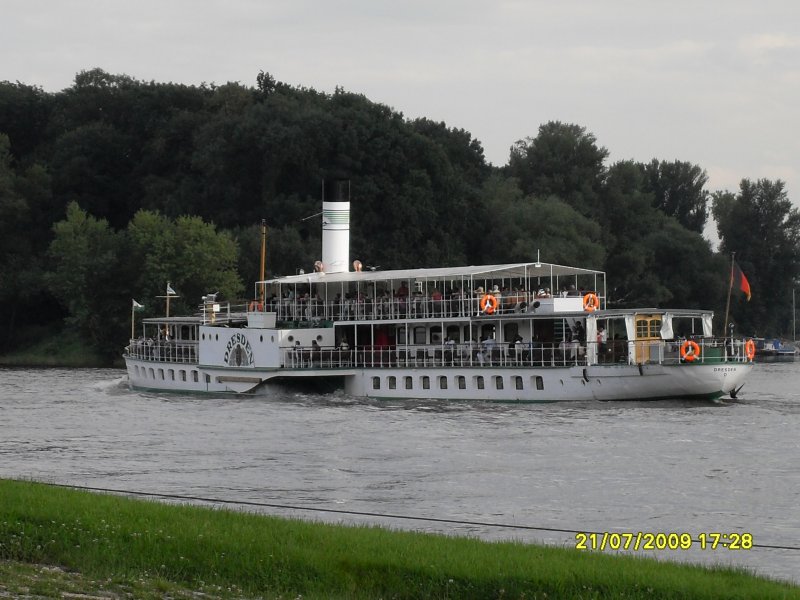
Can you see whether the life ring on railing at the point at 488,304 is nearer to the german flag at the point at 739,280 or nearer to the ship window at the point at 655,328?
the ship window at the point at 655,328

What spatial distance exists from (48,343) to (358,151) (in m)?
25.3

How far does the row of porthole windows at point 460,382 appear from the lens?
170ft

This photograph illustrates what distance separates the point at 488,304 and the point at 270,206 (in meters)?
45.8

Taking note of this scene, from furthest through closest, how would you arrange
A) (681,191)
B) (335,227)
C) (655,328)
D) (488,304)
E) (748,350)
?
(681,191), (335,227), (488,304), (655,328), (748,350)

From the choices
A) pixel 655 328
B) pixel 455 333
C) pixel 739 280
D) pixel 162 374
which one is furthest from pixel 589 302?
pixel 162 374

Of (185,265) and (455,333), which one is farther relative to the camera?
(185,265)

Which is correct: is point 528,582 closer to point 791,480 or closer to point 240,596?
point 240,596

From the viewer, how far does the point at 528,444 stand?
127ft

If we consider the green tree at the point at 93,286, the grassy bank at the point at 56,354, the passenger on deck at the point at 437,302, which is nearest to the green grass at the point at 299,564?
the passenger on deck at the point at 437,302

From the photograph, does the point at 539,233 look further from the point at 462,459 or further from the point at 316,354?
the point at 462,459

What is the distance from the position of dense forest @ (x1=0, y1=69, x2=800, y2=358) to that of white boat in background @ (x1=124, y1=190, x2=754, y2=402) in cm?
2757

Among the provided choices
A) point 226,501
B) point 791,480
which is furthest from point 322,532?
point 791,480

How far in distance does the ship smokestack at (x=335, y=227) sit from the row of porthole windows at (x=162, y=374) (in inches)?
308

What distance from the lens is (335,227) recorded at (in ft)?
211
